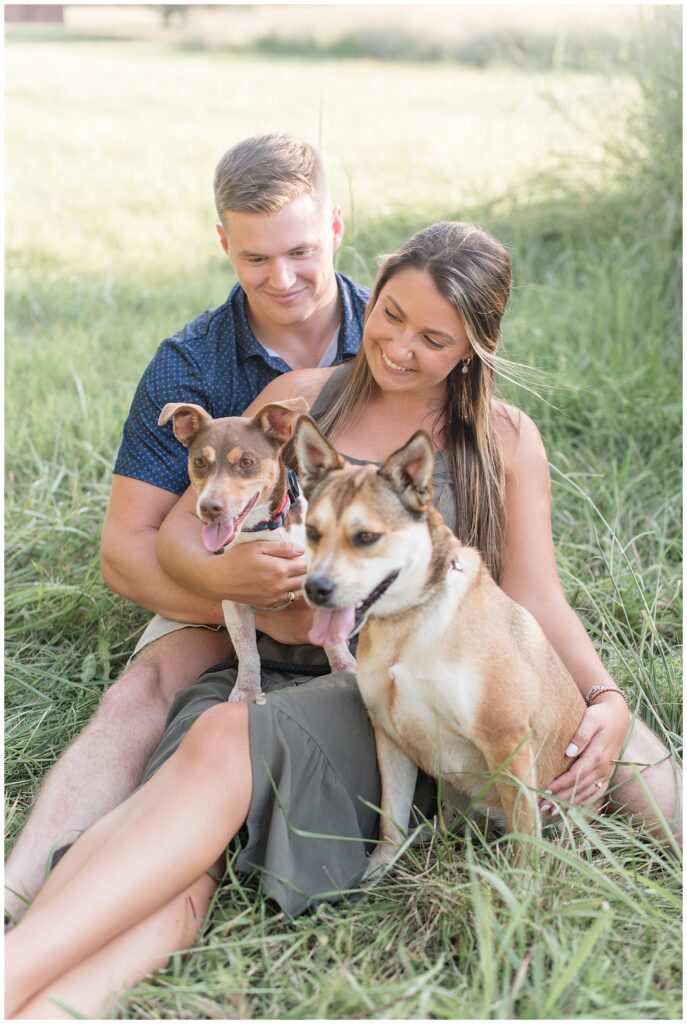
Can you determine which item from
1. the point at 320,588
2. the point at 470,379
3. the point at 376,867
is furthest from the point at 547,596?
the point at 320,588

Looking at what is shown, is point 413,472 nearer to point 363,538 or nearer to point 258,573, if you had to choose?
point 363,538

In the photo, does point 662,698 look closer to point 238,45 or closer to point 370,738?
point 370,738

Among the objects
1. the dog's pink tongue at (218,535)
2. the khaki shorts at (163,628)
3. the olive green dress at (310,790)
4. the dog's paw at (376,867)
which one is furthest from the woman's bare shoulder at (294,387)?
the dog's paw at (376,867)

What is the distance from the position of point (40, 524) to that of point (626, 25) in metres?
5.76

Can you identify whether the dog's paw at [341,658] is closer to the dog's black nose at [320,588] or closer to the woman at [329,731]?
the woman at [329,731]

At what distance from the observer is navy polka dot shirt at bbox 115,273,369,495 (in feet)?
12.1

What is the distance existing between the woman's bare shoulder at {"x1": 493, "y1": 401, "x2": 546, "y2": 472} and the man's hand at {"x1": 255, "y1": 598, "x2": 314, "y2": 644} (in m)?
0.84

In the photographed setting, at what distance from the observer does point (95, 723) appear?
3.29 metres

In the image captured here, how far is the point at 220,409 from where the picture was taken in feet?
12.6

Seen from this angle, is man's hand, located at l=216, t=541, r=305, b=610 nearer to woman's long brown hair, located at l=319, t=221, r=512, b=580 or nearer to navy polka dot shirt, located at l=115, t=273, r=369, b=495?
woman's long brown hair, located at l=319, t=221, r=512, b=580

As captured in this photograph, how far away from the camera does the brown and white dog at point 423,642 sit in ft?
8.09

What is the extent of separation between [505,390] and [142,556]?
270cm

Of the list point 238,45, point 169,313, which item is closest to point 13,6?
point 238,45

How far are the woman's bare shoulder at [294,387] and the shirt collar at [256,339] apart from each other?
22 centimetres
